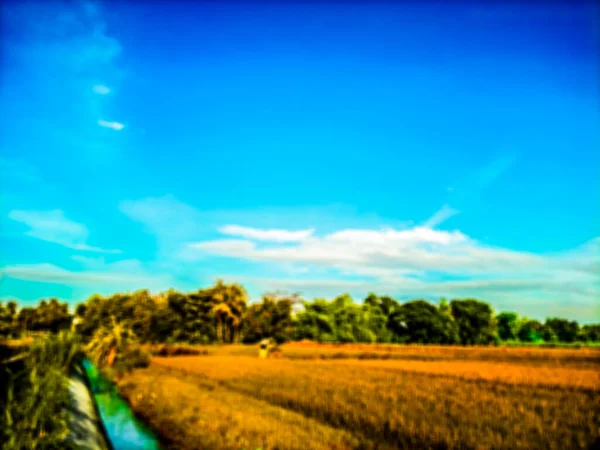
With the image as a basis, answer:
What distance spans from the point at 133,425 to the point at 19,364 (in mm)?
4375

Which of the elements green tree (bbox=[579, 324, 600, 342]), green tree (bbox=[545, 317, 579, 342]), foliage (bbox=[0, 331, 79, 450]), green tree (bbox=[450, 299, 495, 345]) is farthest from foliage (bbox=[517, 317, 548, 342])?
foliage (bbox=[0, 331, 79, 450])

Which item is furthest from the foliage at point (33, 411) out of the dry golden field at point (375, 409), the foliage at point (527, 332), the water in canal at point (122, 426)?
the foliage at point (527, 332)

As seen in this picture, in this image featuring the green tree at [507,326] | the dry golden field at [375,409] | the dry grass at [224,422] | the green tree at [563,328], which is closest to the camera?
the dry golden field at [375,409]

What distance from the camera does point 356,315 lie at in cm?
6262

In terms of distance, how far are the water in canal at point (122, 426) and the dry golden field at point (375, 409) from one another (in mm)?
382

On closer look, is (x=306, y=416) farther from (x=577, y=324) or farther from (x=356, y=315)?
(x=577, y=324)

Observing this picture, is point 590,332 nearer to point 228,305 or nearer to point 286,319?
point 286,319

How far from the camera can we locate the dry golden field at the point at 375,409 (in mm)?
9055

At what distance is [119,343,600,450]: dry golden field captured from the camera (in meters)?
9.05

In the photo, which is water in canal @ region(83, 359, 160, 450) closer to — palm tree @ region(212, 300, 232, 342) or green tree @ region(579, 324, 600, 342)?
palm tree @ region(212, 300, 232, 342)

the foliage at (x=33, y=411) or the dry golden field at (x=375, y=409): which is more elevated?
the foliage at (x=33, y=411)

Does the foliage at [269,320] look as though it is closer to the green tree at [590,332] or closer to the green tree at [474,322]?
the green tree at [474,322]

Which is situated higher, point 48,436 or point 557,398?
point 48,436

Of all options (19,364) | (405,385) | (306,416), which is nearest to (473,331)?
(405,385)
